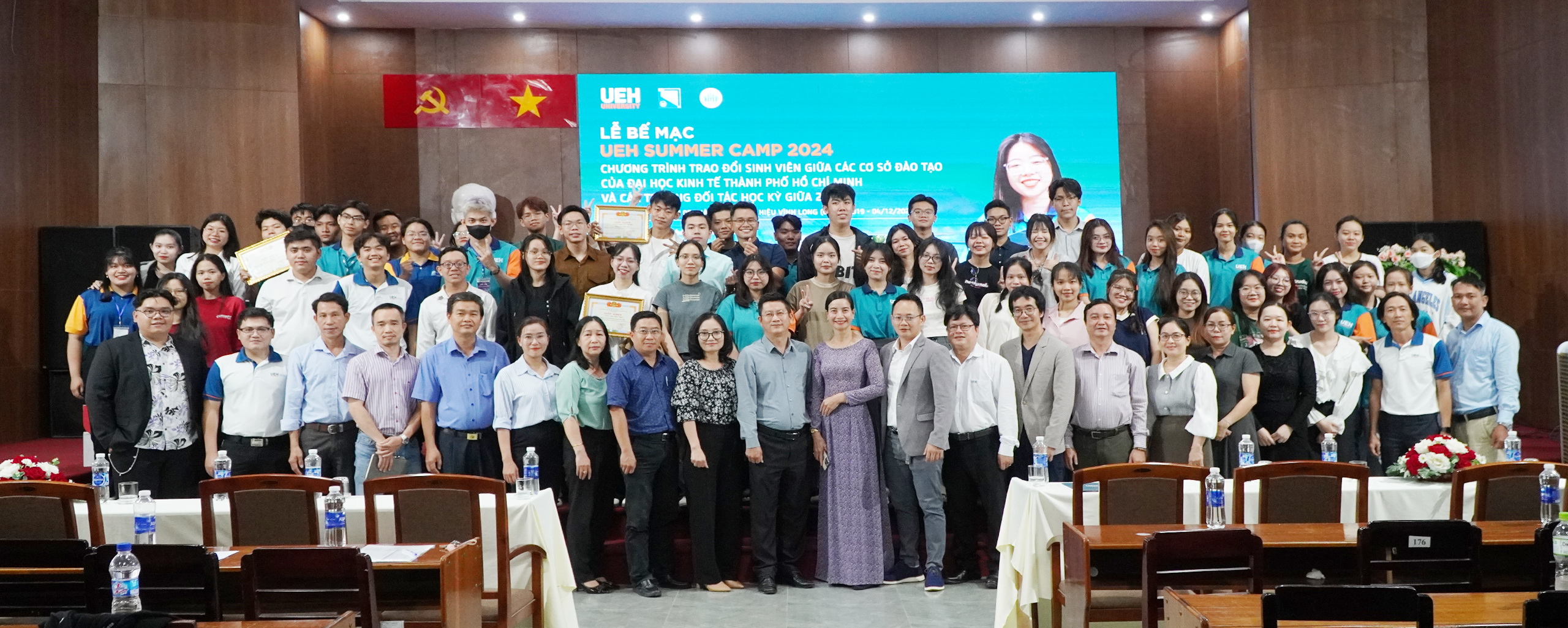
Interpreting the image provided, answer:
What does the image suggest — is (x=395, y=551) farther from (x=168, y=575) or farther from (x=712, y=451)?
(x=712, y=451)

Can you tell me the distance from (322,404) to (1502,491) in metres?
5.15

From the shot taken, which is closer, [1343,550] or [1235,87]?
[1343,550]

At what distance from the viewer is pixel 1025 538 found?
16.5 ft

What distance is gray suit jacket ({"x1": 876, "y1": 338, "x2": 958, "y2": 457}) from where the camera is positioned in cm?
605

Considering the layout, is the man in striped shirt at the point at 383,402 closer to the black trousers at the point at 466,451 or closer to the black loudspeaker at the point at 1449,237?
the black trousers at the point at 466,451

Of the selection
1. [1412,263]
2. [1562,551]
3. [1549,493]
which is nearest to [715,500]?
[1549,493]

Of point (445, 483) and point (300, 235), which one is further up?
point (300, 235)

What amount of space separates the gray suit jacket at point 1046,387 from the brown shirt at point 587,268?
2420 millimetres

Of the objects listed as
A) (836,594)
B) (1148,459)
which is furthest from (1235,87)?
(836,594)

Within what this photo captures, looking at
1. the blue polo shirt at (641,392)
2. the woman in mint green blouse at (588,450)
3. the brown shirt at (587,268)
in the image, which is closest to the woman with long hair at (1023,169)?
the brown shirt at (587,268)

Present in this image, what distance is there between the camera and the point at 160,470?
5945 millimetres

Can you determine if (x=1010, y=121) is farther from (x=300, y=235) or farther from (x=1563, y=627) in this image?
(x=1563, y=627)

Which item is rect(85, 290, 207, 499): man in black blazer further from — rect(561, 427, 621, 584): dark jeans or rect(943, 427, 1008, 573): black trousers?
rect(943, 427, 1008, 573): black trousers

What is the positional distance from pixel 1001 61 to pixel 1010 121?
1.80 ft
